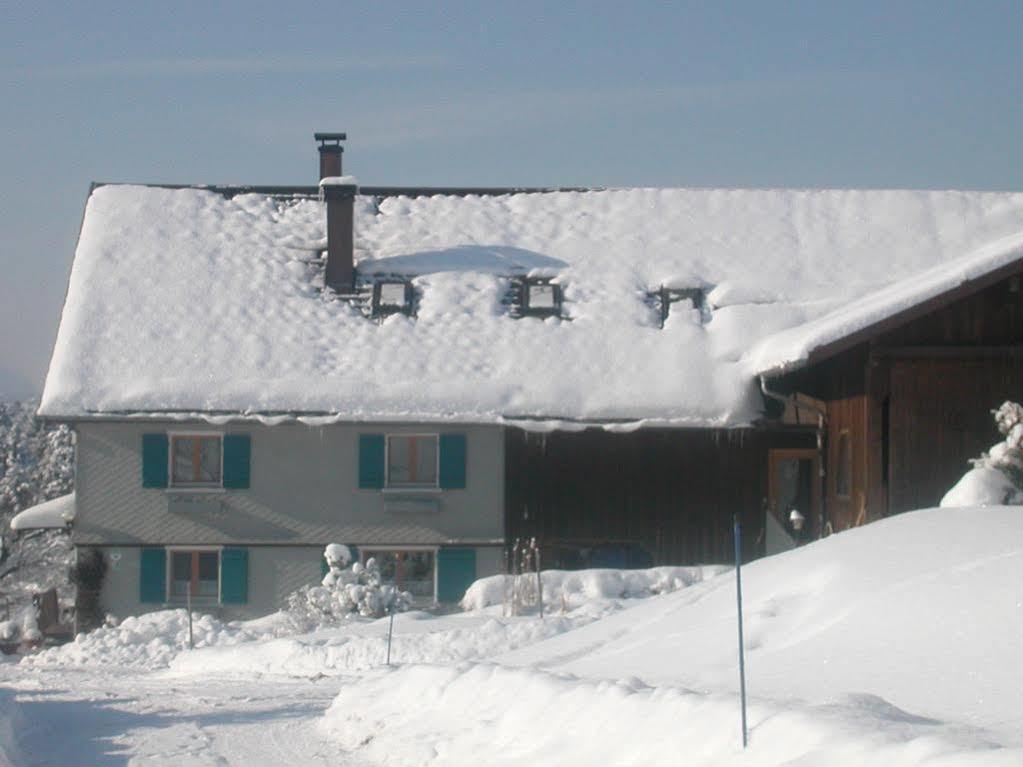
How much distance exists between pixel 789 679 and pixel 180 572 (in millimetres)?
17667

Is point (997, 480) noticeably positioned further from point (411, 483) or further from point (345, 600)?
point (411, 483)

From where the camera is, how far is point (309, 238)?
29.0 meters

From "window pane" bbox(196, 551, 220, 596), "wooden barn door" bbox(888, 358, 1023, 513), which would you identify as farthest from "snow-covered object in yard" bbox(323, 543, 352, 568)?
"wooden barn door" bbox(888, 358, 1023, 513)

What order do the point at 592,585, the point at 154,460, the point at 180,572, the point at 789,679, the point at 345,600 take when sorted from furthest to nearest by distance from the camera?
the point at 180,572, the point at 154,460, the point at 345,600, the point at 592,585, the point at 789,679

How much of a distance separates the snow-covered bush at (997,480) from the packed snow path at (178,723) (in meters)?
6.07

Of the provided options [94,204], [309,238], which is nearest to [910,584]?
[309,238]

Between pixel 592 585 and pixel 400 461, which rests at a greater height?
pixel 400 461

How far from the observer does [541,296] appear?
27.5 meters

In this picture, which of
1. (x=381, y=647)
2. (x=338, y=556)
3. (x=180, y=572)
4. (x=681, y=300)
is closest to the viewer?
(x=381, y=647)

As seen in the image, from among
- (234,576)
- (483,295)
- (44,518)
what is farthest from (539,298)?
(44,518)

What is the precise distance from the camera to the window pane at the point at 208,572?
24.9 metres

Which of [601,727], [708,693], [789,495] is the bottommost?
[789,495]

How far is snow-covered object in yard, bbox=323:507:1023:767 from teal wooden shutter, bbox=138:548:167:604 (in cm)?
1321

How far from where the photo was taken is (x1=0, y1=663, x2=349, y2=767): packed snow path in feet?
31.8
